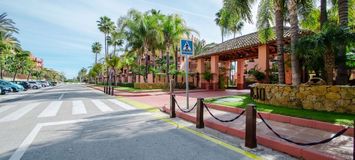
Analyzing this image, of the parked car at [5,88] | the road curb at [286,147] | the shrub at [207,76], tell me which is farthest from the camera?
the parked car at [5,88]

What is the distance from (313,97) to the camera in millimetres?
9641

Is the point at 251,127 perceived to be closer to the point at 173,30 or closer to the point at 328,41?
the point at 328,41

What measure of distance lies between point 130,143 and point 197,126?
8.34ft

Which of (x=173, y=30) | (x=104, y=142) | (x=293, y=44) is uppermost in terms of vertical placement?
(x=173, y=30)

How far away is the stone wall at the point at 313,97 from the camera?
862 cm

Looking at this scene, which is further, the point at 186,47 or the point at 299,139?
the point at 186,47

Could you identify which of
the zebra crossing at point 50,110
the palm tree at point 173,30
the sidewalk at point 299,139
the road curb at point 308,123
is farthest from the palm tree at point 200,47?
the sidewalk at point 299,139

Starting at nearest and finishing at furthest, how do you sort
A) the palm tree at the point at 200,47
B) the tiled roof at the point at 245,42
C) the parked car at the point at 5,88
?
the tiled roof at the point at 245,42
the parked car at the point at 5,88
the palm tree at the point at 200,47

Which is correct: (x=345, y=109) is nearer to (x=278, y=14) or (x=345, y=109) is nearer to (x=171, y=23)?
(x=278, y=14)

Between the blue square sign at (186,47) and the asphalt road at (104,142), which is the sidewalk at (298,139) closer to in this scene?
the asphalt road at (104,142)

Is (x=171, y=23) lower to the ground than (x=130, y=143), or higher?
higher

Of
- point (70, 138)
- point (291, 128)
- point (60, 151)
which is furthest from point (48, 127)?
point (291, 128)

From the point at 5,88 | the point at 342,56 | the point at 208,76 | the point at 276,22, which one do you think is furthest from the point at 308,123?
the point at 5,88

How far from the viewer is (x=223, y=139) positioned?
6.53 metres
